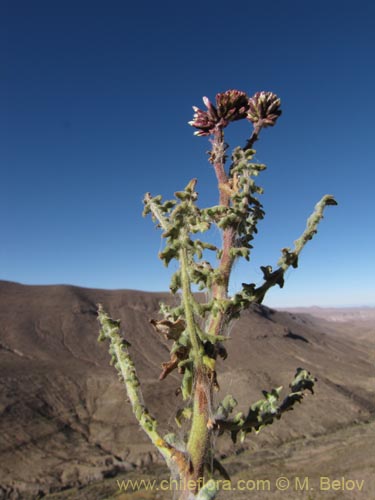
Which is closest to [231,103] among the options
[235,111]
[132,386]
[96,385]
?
[235,111]

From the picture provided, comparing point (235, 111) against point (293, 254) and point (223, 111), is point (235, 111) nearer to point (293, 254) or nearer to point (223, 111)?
point (223, 111)

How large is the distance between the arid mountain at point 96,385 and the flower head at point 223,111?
20.1m

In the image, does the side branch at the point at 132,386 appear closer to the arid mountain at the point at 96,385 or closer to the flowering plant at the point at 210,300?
the flowering plant at the point at 210,300

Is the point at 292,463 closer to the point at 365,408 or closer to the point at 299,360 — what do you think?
the point at 365,408

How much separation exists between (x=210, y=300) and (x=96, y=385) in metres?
50.6

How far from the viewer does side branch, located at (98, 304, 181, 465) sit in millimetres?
2197

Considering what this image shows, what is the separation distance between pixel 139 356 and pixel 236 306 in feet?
201

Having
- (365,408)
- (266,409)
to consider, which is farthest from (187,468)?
(365,408)

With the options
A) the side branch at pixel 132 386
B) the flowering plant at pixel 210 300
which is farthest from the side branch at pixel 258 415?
the side branch at pixel 132 386

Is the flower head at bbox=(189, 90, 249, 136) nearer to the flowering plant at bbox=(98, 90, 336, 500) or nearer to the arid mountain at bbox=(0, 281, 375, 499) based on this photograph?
the flowering plant at bbox=(98, 90, 336, 500)

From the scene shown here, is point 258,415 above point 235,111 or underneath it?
underneath

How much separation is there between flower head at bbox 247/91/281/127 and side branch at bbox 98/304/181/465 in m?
1.87

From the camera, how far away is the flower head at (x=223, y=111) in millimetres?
2752

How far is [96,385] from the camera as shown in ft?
160
